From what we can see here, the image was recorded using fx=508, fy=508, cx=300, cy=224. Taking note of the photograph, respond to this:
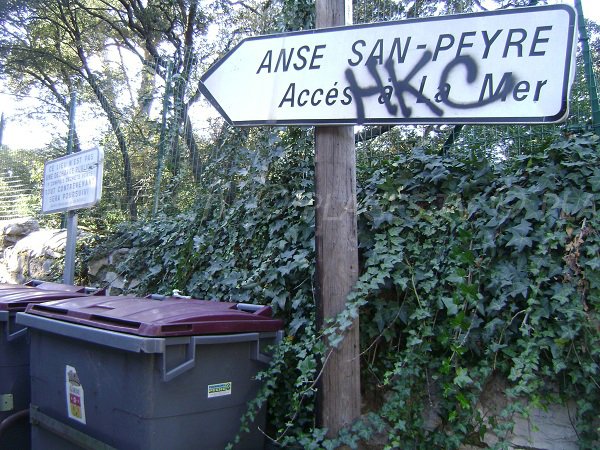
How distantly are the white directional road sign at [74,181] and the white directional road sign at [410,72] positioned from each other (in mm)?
1949

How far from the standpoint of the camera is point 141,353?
218 centimetres

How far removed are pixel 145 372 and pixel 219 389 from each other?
387mm

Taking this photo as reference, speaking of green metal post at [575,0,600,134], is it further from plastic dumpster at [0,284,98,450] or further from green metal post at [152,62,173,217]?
green metal post at [152,62,173,217]

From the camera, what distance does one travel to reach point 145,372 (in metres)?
2.18

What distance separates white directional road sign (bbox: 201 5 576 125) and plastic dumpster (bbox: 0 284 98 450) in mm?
1851

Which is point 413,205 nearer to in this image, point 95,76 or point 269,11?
point 269,11

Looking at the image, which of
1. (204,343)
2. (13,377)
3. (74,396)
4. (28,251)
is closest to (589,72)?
(204,343)

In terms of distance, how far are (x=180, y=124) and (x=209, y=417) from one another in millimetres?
3972

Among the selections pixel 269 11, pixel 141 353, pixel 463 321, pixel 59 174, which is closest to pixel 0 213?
pixel 59 174

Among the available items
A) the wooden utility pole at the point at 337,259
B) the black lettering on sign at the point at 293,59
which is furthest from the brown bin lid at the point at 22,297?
the black lettering on sign at the point at 293,59

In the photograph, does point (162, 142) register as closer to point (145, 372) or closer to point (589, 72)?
point (145, 372)

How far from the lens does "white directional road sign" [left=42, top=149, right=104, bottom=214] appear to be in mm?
4289

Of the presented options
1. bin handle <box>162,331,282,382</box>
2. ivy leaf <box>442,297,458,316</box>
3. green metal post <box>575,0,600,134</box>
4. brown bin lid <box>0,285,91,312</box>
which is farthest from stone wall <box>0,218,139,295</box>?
green metal post <box>575,0,600,134</box>

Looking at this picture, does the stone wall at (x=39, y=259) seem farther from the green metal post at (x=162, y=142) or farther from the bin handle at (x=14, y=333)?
the bin handle at (x=14, y=333)
